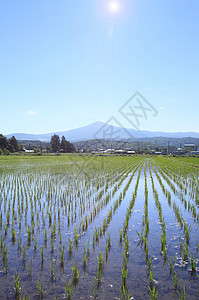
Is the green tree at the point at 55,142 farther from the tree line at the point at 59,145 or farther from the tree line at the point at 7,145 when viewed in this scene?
the tree line at the point at 7,145

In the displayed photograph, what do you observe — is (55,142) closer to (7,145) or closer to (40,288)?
(7,145)

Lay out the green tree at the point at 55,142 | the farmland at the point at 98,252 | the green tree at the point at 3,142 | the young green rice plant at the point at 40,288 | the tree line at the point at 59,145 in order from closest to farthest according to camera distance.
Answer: the young green rice plant at the point at 40,288, the farmland at the point at 98,252, the green tree at the point at 3,142, the green tree at the point at 55,142, the tree line at the point at 59,145

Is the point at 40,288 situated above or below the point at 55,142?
below

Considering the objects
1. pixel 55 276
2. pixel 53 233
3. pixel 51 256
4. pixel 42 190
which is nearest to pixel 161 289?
pixel 55 276

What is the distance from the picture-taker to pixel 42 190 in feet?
23.2

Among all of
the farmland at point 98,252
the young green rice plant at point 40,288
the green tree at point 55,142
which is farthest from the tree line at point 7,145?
the young green rice plant at point 40,288

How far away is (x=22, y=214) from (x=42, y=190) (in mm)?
2526

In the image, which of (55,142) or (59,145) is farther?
(59,145)

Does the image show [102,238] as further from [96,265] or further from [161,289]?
[161,289]

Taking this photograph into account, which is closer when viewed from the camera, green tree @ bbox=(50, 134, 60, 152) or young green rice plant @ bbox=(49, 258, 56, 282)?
Answer: young green rice plant @ bbox=(49, 258, 56, 282)

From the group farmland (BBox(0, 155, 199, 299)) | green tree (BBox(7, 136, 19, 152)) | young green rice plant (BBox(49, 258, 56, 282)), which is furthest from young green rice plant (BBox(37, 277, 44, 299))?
Result: green tree (BBox(7, 136, 19, 152))

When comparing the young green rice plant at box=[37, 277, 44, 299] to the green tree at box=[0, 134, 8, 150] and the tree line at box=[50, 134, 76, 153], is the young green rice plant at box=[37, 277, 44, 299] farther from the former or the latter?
the tree line at box=[50, 134, 76, 153]

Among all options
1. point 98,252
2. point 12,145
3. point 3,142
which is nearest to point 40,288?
point 98,252

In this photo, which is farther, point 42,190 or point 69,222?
point 42,190
